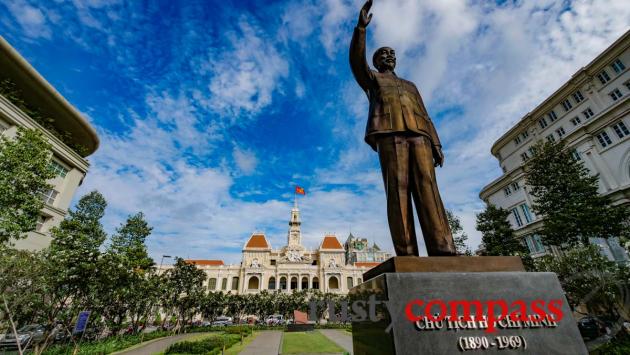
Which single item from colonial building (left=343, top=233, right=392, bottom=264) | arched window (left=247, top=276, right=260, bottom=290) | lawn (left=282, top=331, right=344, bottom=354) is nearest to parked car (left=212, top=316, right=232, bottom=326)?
arched window (left=247, top=276, right=260, bottom=290)

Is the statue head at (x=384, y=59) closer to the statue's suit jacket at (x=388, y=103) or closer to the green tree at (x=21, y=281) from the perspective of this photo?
the statue's suit jacket at (x=388, y=103)

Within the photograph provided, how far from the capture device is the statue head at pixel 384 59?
4.17m

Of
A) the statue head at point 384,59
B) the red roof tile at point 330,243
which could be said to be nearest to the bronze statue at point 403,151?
the statue head at point 384,59

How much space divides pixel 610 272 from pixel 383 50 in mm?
15233

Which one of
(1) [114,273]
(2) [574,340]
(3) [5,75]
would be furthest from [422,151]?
(3) [5,75]

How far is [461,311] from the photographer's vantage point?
2.28m

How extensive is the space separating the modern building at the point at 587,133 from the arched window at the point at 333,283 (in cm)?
3701

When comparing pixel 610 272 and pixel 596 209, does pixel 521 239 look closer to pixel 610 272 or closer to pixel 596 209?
pixel 596 209

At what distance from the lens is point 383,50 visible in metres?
4.25

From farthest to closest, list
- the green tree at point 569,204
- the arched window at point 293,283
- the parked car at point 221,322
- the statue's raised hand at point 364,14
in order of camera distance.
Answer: the arched window at point 293,283 < the parked car at point 221,322 < the green tree at point 569,204 < the statue's raised hand at point 364,14

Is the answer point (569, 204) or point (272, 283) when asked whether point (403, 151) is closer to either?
point (569, 204)

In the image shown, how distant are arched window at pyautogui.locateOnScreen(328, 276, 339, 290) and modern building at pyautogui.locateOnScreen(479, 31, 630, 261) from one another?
37014 mm

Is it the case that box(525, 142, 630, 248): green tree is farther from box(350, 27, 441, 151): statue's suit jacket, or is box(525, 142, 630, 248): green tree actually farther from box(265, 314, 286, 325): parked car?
box(265, 314, 286, 325): parked car

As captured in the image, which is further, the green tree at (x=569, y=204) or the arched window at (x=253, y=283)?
the arched window at (x=253, y=283)
